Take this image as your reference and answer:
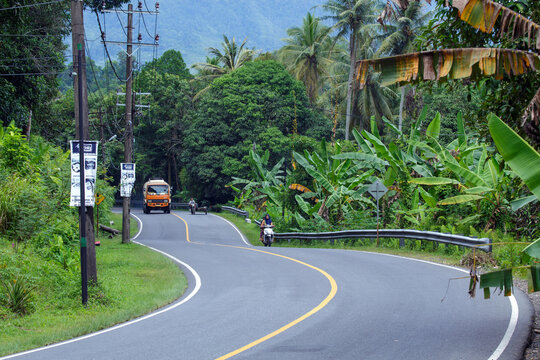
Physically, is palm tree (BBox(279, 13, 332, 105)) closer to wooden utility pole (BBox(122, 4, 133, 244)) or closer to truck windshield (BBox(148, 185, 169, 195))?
truck windshield (BBox(148, 185, 169, 195))

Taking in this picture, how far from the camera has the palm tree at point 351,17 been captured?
166 feet

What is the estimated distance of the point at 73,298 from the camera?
13641 mm

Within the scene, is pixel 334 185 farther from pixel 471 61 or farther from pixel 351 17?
pixel 351 17

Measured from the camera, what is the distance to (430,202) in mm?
22938

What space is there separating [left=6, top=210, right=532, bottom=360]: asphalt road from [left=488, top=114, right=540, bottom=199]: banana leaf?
97.8 inches

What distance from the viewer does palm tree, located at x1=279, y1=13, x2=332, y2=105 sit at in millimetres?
61750

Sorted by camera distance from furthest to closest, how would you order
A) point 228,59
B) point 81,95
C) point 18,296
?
1. point 228,59
2. point 81,95
3. point 18,296

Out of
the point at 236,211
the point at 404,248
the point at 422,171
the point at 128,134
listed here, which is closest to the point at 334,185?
the point at 422,171

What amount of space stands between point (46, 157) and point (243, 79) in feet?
116

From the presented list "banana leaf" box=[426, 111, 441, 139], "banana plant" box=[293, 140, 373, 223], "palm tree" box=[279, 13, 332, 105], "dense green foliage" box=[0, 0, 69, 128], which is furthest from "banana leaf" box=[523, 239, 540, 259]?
"palm tree" box=[279, 13, 332, 105]

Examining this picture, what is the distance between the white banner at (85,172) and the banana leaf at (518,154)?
9187mm

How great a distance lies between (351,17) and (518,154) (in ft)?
152

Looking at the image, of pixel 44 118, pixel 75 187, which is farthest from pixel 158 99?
pixel 75 187

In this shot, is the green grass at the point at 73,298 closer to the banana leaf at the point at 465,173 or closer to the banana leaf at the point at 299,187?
the banana leaf at the point at 465,173
